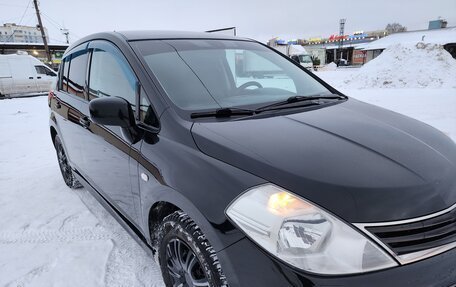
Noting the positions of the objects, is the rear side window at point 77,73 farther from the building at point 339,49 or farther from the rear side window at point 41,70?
the building at point 339,49

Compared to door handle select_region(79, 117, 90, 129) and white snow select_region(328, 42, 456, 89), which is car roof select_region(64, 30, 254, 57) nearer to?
door handle select_region(79, 117, 90, 129)

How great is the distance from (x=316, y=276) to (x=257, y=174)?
438 millimetres

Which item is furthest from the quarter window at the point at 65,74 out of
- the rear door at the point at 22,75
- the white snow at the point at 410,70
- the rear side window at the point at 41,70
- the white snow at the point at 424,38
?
the white snow at the point at 424,38

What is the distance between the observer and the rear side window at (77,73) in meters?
2.96

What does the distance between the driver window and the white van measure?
53.9 ft

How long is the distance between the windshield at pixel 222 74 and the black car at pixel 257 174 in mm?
14

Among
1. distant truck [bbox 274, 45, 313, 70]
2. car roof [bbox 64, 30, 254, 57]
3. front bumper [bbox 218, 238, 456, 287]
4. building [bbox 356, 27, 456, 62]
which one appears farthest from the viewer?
building [bbox 356, 27, 456, 62]

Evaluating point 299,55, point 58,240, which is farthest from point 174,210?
point 299,55

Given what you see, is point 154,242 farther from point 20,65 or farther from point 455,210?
point 20,65

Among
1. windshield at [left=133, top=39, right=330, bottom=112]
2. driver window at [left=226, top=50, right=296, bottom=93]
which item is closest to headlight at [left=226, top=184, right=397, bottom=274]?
windshield at [left=133, top=39, right=330, bottom=112]

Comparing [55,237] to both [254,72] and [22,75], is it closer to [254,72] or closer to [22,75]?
[254,72]

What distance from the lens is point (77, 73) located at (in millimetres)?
3154

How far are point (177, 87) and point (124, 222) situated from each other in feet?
3.61

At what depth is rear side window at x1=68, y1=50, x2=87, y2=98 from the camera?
2.96 meters
